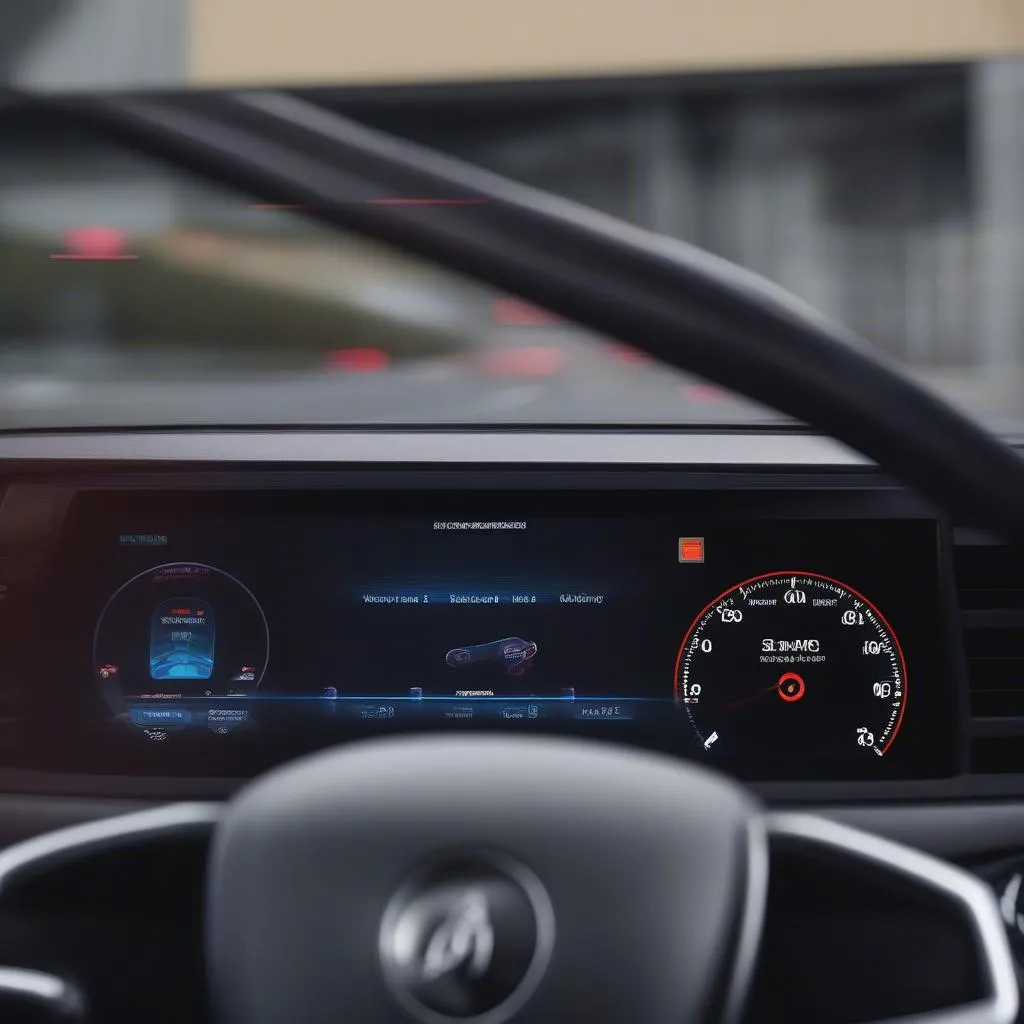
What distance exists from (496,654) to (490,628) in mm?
52

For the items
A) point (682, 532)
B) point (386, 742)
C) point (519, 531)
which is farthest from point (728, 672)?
point (386, 742)

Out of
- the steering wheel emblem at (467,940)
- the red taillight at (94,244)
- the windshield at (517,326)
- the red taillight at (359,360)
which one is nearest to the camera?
the steering wheel emblem at (467,940)

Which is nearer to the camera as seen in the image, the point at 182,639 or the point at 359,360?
the point at 182,639

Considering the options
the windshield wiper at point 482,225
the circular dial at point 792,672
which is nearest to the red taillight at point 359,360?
the circular dial at point 792,672

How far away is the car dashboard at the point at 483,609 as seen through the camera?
104 inches

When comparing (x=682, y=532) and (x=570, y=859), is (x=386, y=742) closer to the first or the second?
(x=570, y=859)

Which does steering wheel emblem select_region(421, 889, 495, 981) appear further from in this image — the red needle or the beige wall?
the red needle

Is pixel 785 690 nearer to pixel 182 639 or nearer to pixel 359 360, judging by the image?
pixel 182 639

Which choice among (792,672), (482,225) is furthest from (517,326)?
(482,225)

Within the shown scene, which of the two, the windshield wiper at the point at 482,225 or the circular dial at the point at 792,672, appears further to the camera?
the circular dial at the point at 792,672

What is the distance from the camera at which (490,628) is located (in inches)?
106

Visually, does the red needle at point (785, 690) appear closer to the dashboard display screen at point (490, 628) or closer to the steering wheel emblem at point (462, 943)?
the dashboard display screen at point (490, 628)

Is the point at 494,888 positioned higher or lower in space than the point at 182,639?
lower

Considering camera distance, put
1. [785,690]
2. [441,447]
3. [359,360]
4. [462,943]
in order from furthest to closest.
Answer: [359,360]
[441,447]
[785,690]
[462,943]
